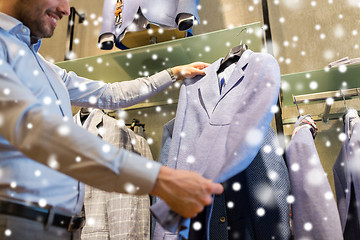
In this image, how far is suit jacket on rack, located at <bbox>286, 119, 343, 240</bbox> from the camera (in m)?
0.92

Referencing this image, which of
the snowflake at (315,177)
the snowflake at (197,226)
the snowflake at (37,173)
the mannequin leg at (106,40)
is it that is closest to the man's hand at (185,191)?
the snowflake at (197,226)

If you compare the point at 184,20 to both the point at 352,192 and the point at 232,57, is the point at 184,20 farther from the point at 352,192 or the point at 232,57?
the point at 352,192

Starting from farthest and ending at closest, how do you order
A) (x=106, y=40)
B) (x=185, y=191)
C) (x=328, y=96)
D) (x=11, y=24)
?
(x=106, y=40) → (x=328, y=96) → (x=11, y=24) → (x=185, y=191)

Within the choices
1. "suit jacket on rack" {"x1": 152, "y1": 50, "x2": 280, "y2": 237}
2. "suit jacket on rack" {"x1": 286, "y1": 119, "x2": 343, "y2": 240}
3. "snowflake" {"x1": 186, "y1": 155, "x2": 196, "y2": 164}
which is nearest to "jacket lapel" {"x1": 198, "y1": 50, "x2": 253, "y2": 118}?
"suit jacket on rack" {"x1": 152, "y1": 50, "x2": 280, "y2": 237}

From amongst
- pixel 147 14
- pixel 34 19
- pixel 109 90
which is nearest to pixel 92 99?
pixel 109 90

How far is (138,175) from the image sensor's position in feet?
2.20

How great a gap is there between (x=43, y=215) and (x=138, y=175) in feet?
1.06

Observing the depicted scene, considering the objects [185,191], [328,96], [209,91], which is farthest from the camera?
[328,96]

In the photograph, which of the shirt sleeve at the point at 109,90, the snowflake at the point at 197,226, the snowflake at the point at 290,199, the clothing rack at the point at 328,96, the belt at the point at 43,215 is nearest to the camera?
the belt at the point at 43,215

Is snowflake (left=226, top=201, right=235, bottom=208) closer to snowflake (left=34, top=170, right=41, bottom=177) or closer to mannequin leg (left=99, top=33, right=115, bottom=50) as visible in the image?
snowflake (left=34, top=170, right=41, bottom=177)

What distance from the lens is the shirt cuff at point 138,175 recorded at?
0.67 m

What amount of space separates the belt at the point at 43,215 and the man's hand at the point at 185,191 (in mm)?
343

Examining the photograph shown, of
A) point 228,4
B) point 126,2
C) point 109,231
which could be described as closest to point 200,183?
point 109,231

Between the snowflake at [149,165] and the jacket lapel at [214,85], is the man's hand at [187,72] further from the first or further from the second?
the snowflake at [149,165]
